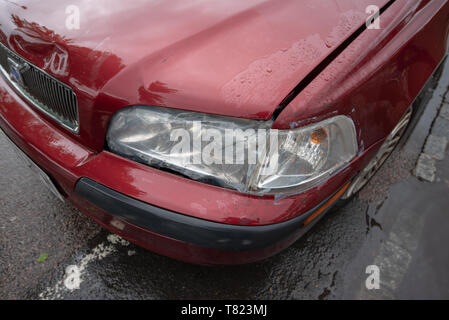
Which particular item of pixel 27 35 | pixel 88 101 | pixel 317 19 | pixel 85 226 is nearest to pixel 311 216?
pixel 317 19

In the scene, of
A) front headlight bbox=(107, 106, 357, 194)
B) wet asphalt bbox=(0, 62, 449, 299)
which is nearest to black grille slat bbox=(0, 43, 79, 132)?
front headlight bbox=(107, 106, 357, 194)

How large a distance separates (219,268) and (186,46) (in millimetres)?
1176

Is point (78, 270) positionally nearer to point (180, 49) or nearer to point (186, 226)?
point (186, 226)

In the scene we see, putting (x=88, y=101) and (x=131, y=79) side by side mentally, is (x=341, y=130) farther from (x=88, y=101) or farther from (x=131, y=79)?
(x=88, y=101)

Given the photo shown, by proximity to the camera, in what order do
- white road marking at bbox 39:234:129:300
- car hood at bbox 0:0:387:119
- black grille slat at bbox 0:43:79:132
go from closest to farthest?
1. car hood at bbox 0:0:387:119
2. black grille slat at bbox 0:43:79:132
3. white road marking at bbox 39:234:129:300

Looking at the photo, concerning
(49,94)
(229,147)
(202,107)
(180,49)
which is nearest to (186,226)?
(229,147)

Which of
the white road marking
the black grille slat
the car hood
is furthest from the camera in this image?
the white road marking

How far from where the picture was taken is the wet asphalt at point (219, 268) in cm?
162

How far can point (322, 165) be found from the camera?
122 cm

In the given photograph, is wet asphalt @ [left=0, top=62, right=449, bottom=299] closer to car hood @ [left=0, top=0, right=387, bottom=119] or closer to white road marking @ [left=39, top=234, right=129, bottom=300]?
white road marking @ [left=39, top=234, right=129, bottom=300]

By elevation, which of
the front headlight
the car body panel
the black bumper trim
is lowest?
the black bumper trim

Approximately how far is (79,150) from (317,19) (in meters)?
1.16

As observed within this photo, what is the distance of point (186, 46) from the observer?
3.86ft

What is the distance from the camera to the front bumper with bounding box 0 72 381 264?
1104 millimetres
